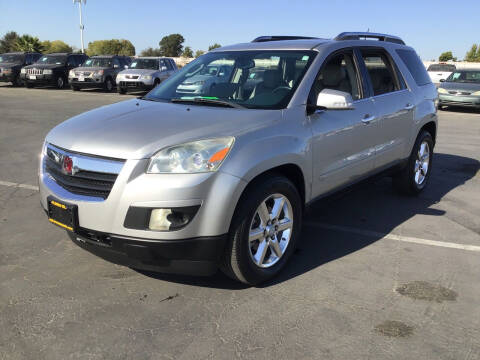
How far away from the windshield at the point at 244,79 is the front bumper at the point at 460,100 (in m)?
12.7

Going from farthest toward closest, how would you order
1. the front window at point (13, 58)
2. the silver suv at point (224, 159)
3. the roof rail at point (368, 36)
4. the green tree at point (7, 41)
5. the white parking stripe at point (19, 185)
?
1. the green tree at point (7, 41)
2. the front window at point (13, 58)
3. the white parking stripe at point (19, 185)
4. the roof rail at point (368, 36)
5. the silver suv at point (224, 159)

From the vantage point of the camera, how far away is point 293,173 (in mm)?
3643

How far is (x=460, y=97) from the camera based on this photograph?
15531 millimetres

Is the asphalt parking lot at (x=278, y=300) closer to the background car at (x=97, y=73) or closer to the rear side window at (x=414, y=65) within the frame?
the rear side window at (x=414, y=65)

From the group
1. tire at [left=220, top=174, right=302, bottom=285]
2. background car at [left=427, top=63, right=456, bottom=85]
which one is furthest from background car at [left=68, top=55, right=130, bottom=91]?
tire at [left=220, top=174, right=302, bottom=285]

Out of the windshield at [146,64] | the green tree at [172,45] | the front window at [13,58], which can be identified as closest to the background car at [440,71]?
the windshield at [146,64]

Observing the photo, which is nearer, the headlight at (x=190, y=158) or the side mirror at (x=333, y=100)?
the headlight at (x=190, y=158)

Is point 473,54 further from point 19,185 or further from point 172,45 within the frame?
point 19,185

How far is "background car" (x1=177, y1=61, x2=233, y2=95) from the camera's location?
4.15 metres

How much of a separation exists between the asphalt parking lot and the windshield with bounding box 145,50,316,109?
1.04 meters

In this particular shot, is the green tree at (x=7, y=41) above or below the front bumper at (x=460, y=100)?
above

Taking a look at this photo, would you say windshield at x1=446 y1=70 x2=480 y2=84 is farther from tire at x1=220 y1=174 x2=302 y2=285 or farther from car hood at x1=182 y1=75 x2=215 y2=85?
tire at x1=220 y1=174 x2=302 y2=285

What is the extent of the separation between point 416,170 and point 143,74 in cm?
1515

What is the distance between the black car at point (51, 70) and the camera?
21.3 metres
